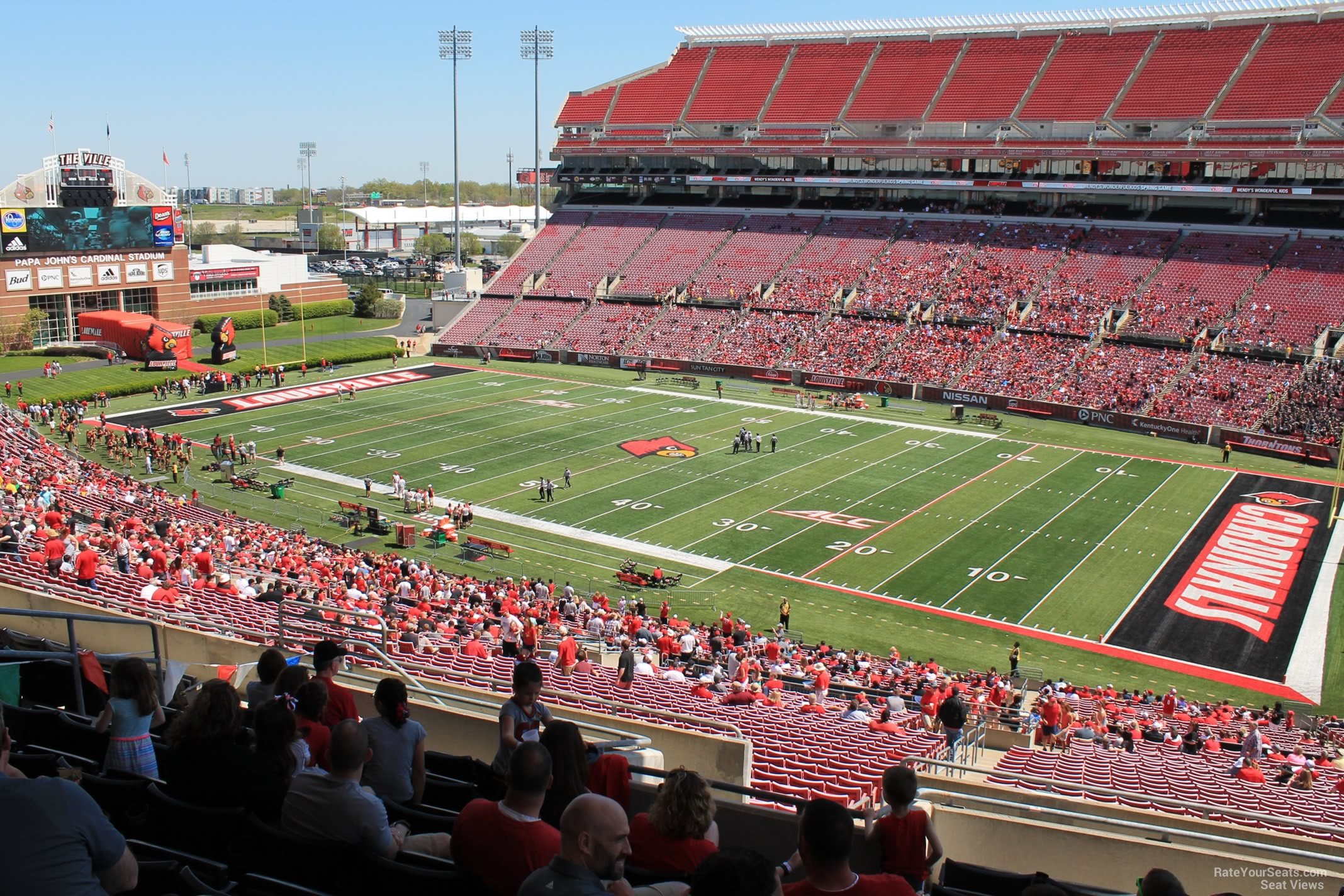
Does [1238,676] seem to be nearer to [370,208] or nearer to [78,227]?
[78,227]

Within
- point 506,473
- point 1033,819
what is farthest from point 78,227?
point 1033,819

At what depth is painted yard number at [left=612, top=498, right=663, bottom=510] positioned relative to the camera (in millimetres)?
35653

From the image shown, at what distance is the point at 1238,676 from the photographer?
24.6m

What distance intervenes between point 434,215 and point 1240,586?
144 m

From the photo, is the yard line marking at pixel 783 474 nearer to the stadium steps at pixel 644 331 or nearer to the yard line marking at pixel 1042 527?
the yard line marking at pixel 1042 527

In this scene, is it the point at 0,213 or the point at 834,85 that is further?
the point at 834,85

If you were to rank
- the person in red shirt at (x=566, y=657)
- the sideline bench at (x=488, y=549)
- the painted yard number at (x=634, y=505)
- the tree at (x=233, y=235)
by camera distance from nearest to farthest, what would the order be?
the person in red shirt at (x=566, y=657) < the sideline bench at (x=488, y=549) < the painted yard number at (x=634, y=505) < the tree at (x=233, y=235)

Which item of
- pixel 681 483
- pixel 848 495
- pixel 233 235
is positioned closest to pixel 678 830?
pixel 848 495

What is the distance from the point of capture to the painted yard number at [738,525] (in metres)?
33.9

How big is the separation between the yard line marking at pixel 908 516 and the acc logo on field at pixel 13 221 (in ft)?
154

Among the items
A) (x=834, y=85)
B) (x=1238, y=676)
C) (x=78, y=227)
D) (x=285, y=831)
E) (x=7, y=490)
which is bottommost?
(x=1238, y=676)

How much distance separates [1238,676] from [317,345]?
171 feet

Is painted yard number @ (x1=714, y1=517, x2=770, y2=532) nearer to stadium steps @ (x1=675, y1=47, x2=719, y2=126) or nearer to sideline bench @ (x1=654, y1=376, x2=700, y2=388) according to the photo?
sideline bench @ (x1=654, y1=376, x2=700, y2=388)

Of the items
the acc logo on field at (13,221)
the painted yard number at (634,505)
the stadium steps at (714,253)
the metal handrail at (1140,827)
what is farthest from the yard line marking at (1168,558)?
the acc logo on field at (13,221)
